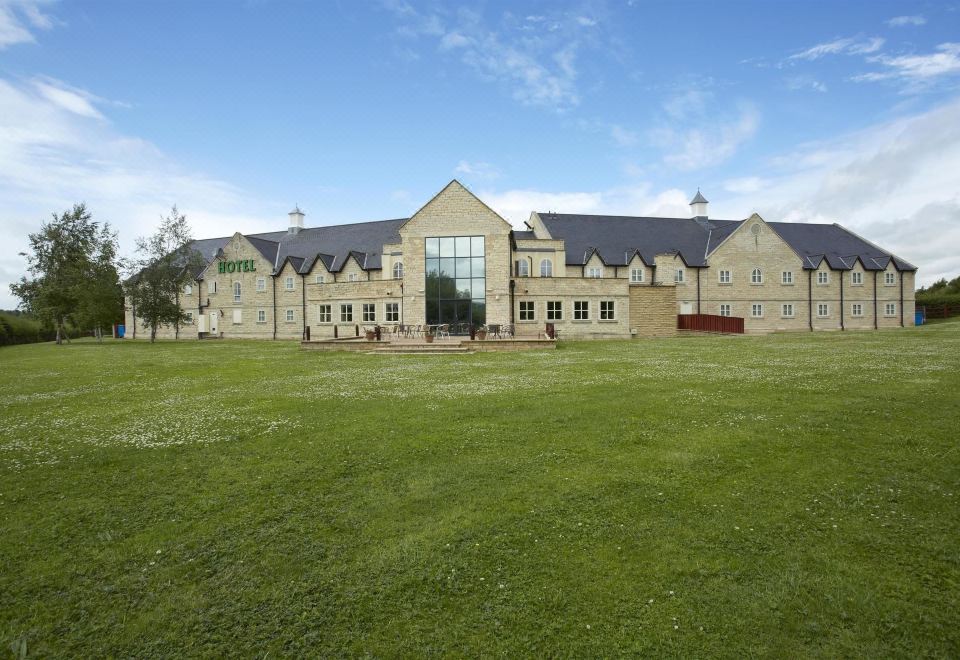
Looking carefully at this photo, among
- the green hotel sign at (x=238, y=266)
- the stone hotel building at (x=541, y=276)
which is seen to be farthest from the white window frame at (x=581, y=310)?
the green hotel sign at (x=238, y=266)

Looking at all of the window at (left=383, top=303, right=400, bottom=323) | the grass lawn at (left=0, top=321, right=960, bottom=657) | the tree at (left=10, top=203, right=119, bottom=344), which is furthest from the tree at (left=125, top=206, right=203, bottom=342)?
the grass lawn at (left=0, top=321, right=960, bottom=657)

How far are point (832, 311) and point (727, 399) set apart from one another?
4952 cm

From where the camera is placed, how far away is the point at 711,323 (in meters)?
42.1

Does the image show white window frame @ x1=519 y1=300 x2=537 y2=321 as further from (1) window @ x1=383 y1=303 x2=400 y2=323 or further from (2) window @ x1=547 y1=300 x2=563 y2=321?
(1) window @ x1=383 y1=303 x2=400 y2=323

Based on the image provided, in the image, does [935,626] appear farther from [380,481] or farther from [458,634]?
[380,481]

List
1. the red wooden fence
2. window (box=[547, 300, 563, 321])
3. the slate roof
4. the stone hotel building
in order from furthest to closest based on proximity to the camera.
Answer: the slate roof → the red wooden fence → window (box=[547, 300, 563, 321]) → the stone hotel building

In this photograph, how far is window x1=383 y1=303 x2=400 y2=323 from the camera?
37.3m

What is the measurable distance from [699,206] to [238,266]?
51.5 m

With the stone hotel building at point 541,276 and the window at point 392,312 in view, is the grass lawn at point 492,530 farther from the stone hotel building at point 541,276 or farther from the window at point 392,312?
the window at point 392,312

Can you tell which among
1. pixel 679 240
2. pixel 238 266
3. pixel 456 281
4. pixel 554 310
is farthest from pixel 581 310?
pixel 238 266

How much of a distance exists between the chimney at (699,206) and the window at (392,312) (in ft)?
125

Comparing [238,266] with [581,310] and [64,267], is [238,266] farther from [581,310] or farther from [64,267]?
[581,310]

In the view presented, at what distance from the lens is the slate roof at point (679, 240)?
48.8 m

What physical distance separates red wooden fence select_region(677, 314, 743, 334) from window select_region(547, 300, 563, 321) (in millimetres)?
14408
